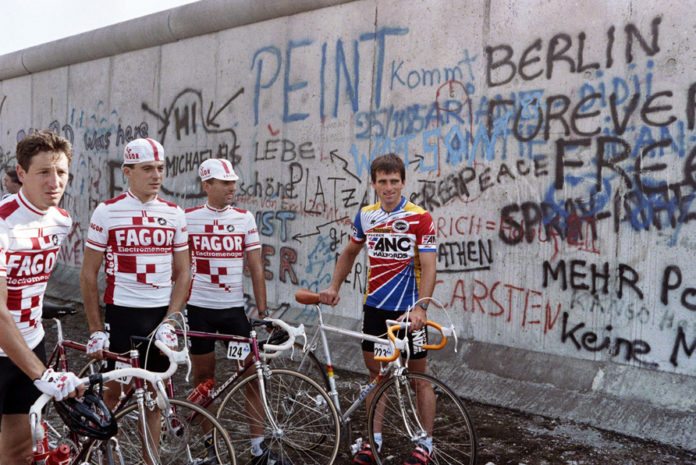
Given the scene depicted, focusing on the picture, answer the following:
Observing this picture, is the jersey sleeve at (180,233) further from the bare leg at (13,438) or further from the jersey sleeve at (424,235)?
the jersey sleeve at (424,235)

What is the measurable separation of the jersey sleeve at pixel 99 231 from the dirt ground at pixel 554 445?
3005 millimetres

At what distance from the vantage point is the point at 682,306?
5996mm

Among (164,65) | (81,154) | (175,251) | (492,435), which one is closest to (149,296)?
(175,251)

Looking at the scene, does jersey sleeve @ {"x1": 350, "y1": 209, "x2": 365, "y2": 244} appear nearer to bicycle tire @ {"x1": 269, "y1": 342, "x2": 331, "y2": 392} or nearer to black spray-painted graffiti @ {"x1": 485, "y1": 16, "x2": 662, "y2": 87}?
bicycle tire @ {"x1": 269, "y1": 342, "x2": 331, "y2": 392}

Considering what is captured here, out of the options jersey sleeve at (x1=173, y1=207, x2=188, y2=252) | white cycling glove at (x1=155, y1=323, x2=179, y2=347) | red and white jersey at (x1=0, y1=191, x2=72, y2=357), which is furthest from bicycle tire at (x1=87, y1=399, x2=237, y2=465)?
jersey sleeve at (x1=173, y1=207, x2=188, y2=252)

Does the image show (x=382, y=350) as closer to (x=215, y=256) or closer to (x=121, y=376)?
(x=215, y=256)

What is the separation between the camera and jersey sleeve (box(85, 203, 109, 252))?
476 centimetres

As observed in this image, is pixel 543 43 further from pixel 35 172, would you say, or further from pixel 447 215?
pixel 35 172

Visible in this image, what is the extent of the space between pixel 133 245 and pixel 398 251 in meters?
1.78

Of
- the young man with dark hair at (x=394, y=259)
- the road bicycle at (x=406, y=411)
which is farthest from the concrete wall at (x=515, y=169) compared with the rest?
the road bicycle at (x=406, y=411)

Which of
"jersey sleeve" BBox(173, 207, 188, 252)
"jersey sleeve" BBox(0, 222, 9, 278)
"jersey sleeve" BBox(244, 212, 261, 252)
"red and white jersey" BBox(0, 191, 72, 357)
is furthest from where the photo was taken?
"jersey sleeve" BBox(244, 212, 261, 252)

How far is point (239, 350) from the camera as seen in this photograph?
4.99m

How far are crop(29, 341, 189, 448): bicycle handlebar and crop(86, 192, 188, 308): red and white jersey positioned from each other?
974 millimetres

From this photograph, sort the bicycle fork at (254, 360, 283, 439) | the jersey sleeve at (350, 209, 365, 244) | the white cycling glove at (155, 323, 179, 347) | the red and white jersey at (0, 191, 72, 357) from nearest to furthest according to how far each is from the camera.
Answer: the red and white jersey at (0, 191, 72, 357) → the white cycling glove at (155, 323, 179, 347) → the bicycle fork at (254, 360, 283, 439) → the jersey sleeve at (350, 209, 365, 244)
